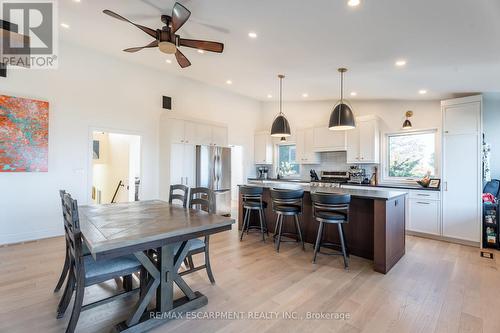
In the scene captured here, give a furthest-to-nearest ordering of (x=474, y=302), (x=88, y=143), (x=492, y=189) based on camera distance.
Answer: (x=88, y=143), (x=492, y=189), (x=474, y=302)

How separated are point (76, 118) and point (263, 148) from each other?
458 cm

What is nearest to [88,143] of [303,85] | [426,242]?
[303,85]

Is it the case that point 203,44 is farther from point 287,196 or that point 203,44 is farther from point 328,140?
point 328,140

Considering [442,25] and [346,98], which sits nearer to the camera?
[442,25]

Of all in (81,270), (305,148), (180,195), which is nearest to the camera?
(81,270)

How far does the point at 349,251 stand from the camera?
3.48 m

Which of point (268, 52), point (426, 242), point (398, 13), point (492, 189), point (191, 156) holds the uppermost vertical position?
point (268, 52)

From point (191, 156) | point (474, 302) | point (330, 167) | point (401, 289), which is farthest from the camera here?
point (330, 167)

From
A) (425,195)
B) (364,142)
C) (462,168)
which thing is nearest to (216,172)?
(364,142)

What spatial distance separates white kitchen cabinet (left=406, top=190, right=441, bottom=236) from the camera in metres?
4.23

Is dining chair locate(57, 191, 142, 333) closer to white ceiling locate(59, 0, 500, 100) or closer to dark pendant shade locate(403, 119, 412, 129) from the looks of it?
white ceiling locate(59, 0, 500, 100)

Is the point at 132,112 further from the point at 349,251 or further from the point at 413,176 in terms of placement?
the point at 413,176

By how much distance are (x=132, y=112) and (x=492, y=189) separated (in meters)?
6.86

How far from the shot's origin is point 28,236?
12.8 ft
